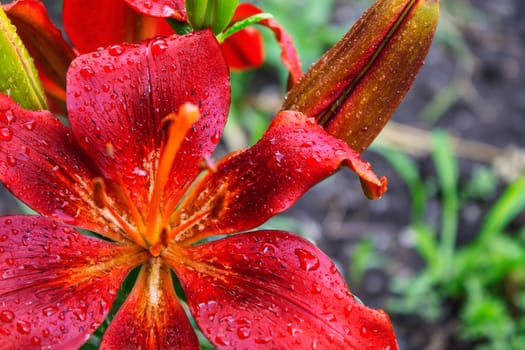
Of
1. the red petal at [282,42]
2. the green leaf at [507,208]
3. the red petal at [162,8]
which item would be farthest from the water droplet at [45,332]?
the green leaf at [507,208]

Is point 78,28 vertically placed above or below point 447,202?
below

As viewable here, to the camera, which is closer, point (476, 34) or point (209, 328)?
point (209, 328)

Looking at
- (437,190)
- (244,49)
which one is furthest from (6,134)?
(437,190)

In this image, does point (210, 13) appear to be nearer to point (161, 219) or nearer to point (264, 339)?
point (161, 219)

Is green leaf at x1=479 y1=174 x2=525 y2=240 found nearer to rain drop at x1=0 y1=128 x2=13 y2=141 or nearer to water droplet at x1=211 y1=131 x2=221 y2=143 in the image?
water droplet at x1=211 y1=131 x2=221 y2=143

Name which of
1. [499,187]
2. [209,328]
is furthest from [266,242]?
[499,187]

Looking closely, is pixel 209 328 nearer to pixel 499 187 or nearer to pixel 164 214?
pixel 164 214
